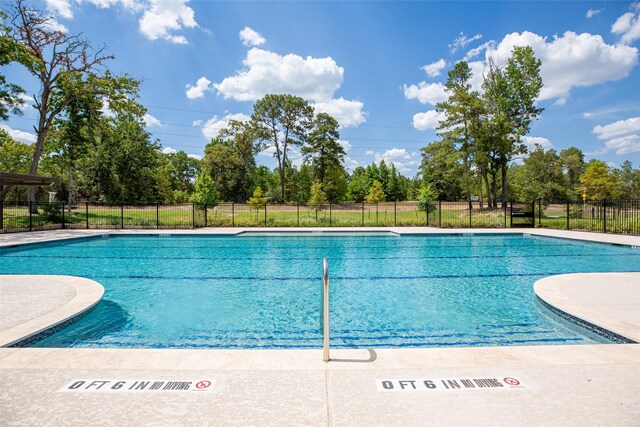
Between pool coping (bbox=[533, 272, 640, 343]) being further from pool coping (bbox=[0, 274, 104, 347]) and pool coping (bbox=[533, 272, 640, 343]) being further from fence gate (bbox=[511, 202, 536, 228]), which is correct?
A: fence gate (bbox=[511, 202, 536, 228])

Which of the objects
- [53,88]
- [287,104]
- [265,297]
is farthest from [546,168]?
[53,88]

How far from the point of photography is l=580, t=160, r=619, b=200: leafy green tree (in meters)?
47.8

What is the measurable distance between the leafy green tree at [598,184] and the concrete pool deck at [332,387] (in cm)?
5772

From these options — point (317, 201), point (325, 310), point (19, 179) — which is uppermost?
point (19, 179)

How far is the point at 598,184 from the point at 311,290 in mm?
57975

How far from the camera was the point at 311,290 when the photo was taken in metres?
7.43

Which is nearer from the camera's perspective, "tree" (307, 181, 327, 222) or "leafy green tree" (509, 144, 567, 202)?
"tree" (307, 181, 327, 222)

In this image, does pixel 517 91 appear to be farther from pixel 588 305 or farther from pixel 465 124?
pixel 588 305

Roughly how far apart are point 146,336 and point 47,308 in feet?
5.32

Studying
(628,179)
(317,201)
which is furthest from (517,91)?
(628,179)

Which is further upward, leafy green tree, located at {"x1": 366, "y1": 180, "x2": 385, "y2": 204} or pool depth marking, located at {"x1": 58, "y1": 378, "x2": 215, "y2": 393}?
leafy green tree, located at {"x1": 366, "y1": 180, "x2": 385, "y2": 204}

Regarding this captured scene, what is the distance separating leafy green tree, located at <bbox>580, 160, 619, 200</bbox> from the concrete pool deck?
57.7m

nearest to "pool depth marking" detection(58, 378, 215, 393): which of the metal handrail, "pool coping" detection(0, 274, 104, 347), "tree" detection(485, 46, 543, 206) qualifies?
the metal handrail

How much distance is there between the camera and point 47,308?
4961mm
